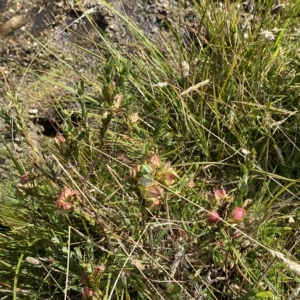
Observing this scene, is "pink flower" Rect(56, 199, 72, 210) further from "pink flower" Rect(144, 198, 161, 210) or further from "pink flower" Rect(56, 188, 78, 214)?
"pink flower" Rect(144, 198, 161, 210)

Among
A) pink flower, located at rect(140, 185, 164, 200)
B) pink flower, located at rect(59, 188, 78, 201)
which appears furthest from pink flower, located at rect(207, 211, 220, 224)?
pink flower, located at rect(59, 188, 78, 201)

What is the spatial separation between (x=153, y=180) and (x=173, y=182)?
0.38 feet

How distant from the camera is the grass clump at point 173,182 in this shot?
1.09 metres

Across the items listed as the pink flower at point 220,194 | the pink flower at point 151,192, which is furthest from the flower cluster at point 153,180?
the pink flower at point 220,194

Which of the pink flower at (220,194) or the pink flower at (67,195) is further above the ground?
the pink flower at (67,195)

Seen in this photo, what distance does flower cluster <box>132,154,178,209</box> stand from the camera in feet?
3.08

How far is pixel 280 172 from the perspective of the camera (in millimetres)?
1576

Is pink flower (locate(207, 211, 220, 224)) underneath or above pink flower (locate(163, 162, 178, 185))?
underneath

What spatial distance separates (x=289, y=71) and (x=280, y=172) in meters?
0.31

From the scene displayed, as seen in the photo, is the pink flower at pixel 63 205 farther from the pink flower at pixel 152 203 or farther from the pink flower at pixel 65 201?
the pink flower at pixel 152 203

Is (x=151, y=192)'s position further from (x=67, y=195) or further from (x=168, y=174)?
(x=67, y=195)

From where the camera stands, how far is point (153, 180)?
94 centimetres

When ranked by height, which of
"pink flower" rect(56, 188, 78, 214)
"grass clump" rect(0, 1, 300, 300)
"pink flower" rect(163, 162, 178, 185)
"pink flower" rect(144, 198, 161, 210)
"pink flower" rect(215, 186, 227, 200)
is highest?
"pink flower" rect(56, 188, 78, 214)

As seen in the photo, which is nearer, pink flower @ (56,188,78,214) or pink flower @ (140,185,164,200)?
pink flower @ (140,185,164,200)
